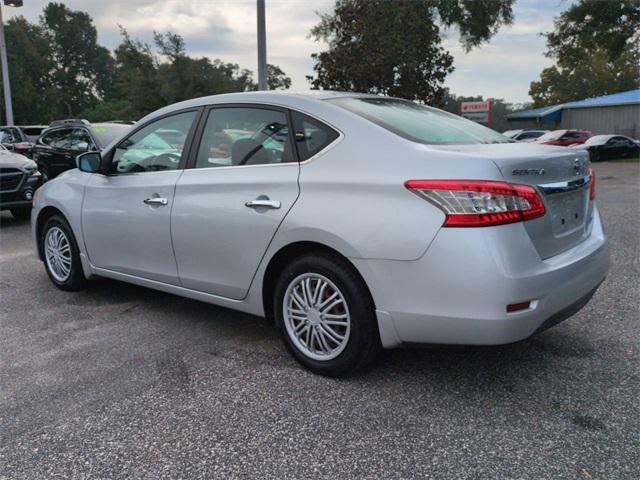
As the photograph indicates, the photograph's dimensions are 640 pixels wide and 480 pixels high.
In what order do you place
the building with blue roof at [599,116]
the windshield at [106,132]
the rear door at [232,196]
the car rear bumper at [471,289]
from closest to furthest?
the car rear bumper at [471,289], the rear door at [232,196], the windshield at [106,132], the building with blue roof at [599,116]

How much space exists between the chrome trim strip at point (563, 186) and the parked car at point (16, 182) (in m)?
8.51

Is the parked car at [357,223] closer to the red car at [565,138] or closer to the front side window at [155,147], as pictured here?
the front side window at [155,147]

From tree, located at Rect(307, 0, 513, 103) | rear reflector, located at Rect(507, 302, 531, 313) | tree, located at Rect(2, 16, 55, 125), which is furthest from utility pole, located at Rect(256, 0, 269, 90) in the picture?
tree, located at Rect(2, 16, 55, 125)

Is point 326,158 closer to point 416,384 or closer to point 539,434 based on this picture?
point 416,384

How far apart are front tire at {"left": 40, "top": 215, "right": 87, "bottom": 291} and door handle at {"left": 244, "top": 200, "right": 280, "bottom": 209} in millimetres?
2189

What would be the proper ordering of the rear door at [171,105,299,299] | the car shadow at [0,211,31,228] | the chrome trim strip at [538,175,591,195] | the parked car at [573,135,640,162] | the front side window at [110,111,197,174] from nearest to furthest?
the chrome trim strip at [538,175,591,195] → the rear door at [171,105,299,299] → the front side window at [110,111,197,174] → the car shadow at [0,211,31,228] → the parked car at [573,135,640,162]

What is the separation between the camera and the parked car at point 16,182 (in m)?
8.89

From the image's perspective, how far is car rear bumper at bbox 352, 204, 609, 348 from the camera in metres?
2.60

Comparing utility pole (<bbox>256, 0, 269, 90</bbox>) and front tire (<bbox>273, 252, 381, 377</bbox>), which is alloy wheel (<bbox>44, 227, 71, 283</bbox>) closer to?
front tire (<bbox>273, 252, 381, 377</bbox>)

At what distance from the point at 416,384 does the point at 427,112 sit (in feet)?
6.00

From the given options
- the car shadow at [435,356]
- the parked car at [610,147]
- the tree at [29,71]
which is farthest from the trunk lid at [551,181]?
the tree at [29,71]

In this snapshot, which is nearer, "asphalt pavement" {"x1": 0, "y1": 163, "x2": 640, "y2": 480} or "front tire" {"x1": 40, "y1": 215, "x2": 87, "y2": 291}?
"asphalt pavement" {"x1": 0, "y1": 163, "x2": 640, "y2": 480}

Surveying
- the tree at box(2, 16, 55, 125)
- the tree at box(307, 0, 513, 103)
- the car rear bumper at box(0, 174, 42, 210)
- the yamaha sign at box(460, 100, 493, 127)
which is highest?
the tree at box(2, 16, 55, 125)

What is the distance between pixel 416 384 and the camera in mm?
3143
